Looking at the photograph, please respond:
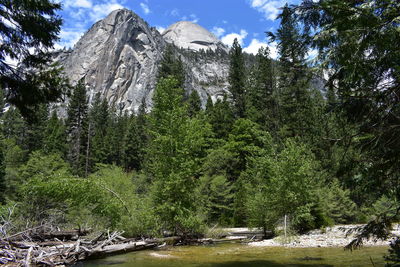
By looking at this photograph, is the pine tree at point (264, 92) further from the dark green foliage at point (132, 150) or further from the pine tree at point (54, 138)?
the pine tree at point (54, 138)

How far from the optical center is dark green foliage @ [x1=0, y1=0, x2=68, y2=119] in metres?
7.60

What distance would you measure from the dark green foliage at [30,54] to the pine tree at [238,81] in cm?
3479

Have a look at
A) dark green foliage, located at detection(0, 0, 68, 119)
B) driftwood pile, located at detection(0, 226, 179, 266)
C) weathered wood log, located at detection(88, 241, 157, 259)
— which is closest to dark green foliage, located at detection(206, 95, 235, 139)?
driftwood pile, located at detection(0, 226, 179, 266)

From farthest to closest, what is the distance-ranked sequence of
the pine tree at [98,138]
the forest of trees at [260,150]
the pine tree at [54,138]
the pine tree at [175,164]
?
the pine tree at [98,138] < the pine tree at [54,138] < the pine tree at [175,164] < the forest of trees at [260,150]

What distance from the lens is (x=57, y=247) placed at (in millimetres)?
11664

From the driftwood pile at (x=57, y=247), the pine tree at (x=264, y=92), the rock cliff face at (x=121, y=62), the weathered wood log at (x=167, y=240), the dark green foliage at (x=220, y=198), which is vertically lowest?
the weathered wood log at (x=167, y=240)

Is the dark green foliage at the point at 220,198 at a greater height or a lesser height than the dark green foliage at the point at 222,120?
lesser

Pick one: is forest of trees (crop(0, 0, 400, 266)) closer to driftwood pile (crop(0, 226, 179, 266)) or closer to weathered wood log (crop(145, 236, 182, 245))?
weathered wood log (crop(145, 236, 182, 245))

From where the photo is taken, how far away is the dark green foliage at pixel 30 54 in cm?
760

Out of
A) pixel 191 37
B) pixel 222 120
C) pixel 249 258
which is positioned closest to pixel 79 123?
pixel 222 120

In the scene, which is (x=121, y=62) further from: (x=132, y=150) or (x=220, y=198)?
(x=220, y=198)

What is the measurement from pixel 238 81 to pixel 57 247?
3579cm

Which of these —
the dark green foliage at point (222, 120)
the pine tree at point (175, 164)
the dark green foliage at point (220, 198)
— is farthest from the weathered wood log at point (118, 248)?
the dark green foliage at point (222, 120)

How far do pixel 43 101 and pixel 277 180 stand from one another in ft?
48.7
